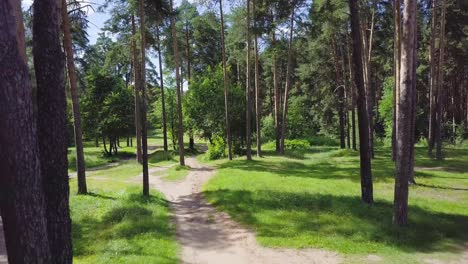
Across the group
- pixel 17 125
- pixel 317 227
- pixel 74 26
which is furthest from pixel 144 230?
pixel 74 26

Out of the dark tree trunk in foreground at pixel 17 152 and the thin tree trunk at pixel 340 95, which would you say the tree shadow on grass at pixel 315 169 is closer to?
the thin tree trunk at pixel 340 95

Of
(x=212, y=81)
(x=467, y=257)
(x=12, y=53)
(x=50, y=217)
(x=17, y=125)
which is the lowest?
(x=467, y=257)

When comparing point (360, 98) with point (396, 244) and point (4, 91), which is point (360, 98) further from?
point (4, 91)

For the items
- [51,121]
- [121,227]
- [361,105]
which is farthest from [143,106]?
[51,121]

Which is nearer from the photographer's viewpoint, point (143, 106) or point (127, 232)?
point (127, 232)

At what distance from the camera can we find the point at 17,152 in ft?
15.0

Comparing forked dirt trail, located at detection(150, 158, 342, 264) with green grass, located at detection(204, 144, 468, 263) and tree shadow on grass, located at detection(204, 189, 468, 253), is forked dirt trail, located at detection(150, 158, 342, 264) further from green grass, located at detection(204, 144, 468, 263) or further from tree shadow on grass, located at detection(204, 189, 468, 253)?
tree shadow on grass, located at detection(204, 189, 468, 253)

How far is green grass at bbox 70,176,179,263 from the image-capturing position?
10.1 meters

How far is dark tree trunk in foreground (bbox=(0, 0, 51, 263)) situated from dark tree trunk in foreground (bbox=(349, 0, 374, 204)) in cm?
1075

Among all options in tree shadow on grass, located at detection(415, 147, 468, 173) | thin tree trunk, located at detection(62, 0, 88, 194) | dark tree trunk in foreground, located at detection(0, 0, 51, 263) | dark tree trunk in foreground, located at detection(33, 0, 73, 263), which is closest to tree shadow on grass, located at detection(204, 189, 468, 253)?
dark tree trunk in foreground, located at detection(33, 0, 73, 263)

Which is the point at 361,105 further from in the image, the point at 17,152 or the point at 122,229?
the point at 17,152

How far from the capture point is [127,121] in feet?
133

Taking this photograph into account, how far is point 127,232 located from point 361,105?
8.64 meters

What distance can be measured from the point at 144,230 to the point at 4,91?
27.5ft
